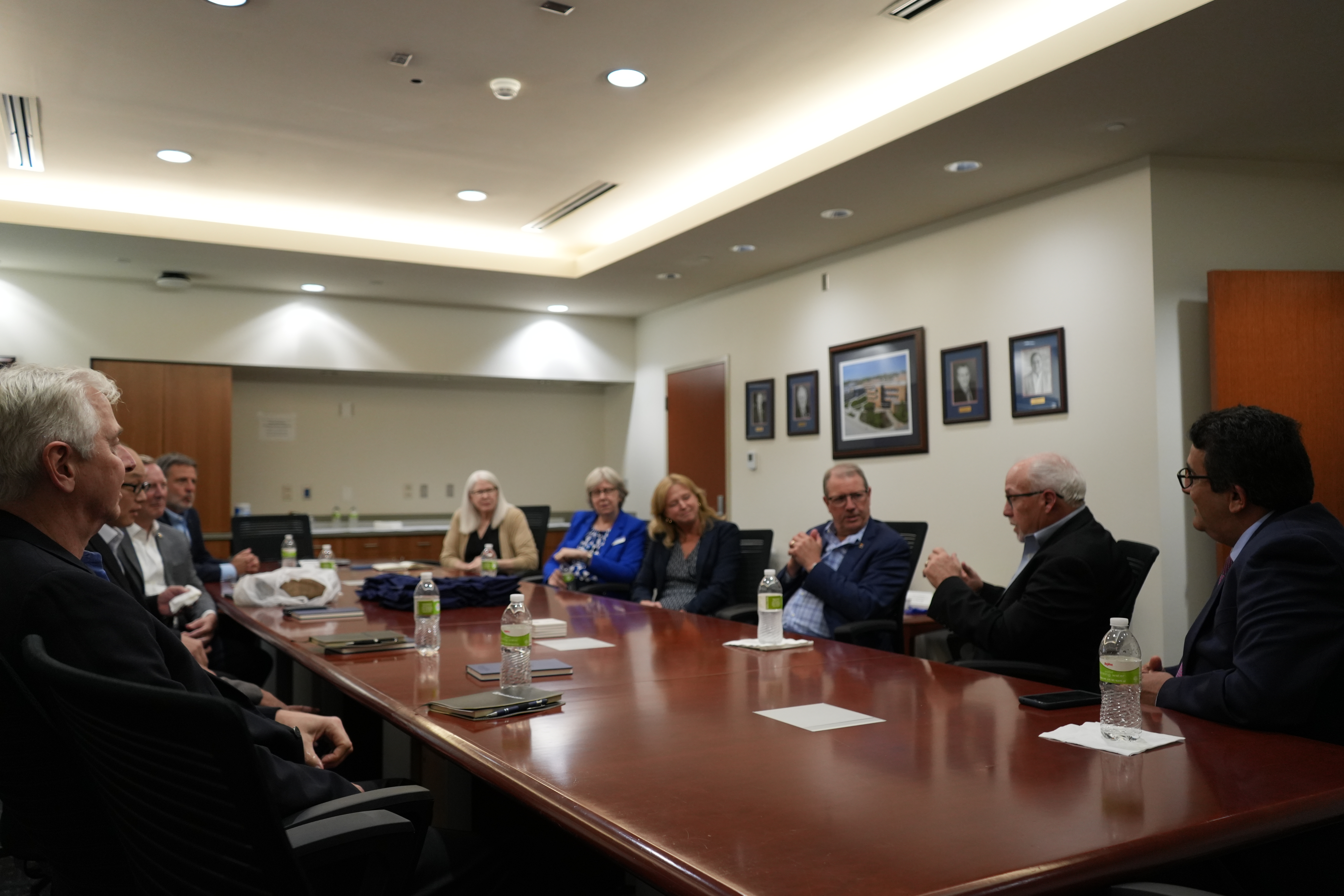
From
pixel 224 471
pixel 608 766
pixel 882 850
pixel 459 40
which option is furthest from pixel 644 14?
pixel 224 471

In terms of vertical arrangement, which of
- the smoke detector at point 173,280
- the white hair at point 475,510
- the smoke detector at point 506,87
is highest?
the smoke detector at point 506,87

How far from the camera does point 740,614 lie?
4.40 meters

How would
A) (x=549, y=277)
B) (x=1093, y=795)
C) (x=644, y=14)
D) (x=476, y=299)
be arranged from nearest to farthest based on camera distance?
(x=1093, y=795)
(x=644, y=14)
(x=549, y=277)
(x=476, y=299)

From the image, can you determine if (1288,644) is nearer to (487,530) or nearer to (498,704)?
(498,704)

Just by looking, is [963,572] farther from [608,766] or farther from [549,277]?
[549,277]

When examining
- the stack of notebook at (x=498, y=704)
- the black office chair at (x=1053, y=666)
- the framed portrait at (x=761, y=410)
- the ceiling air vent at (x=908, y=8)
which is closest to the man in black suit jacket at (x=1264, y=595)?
the black office chair at (x=1053, y=666)

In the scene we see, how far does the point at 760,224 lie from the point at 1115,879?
4.95m

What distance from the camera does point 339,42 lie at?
4.01m

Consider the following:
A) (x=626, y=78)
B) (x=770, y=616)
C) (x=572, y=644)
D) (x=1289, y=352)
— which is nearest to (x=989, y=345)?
(x=1289, y=352)

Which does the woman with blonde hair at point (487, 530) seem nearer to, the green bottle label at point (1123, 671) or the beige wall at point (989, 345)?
the beige wall at point (989, 345)

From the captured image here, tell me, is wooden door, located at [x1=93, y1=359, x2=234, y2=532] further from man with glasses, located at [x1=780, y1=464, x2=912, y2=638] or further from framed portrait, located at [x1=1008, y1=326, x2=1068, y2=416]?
framed portrait, located at [x1=1008, y1=326, x2=1068, y2=416]

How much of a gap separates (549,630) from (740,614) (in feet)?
4.61

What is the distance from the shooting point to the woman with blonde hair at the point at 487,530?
5.98 meters

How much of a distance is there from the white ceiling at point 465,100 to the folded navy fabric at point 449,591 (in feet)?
7.25
